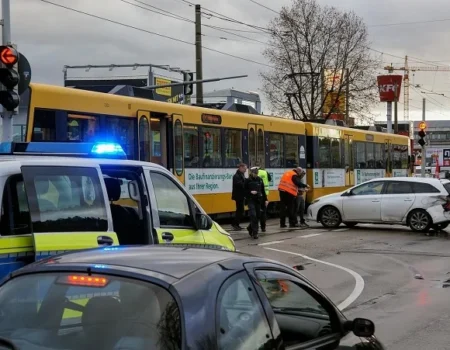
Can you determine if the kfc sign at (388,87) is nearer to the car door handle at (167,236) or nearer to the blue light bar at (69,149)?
the car door handle at (167,236)

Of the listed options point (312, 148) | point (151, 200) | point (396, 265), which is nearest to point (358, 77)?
point (312, 148)

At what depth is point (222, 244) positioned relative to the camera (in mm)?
8070

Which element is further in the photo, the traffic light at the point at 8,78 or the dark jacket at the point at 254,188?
the dark jacket at the point at 254,188

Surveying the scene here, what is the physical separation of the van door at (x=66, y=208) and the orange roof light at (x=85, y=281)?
247 cm

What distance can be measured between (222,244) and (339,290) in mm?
3274

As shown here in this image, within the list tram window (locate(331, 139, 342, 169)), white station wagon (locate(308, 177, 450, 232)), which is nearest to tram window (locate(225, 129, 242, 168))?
white station wagon (locate(308, 177, 450, 232))

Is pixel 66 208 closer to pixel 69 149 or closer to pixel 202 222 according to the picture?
pixel 69 149

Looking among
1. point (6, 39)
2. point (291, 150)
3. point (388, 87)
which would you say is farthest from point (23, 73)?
point (388, 87)

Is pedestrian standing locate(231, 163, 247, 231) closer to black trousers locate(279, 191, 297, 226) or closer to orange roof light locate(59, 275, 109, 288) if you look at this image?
black trousers locate(279, 191, 297, 226)

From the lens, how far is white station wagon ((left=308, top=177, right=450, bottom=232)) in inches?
769

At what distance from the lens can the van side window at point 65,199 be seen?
5.98 meters

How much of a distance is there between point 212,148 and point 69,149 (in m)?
13.4

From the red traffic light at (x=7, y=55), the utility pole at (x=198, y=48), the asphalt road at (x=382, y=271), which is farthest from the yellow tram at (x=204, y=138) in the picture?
the utility pole at (x=198, y=48)

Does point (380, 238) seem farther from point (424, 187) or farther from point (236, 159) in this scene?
point (236, 159)
